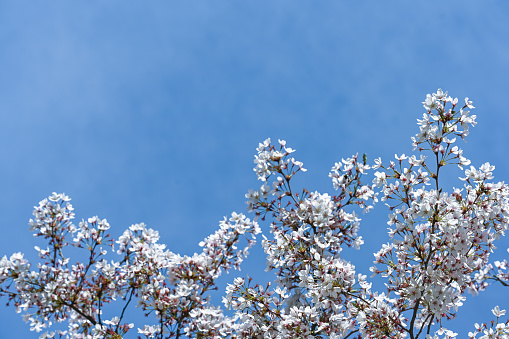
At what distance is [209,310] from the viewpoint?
354 inches

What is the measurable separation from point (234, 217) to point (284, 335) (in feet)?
9.86

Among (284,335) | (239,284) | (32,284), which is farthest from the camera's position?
(32,284)

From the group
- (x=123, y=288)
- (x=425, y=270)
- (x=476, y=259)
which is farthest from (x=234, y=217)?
(x=476, y=259)

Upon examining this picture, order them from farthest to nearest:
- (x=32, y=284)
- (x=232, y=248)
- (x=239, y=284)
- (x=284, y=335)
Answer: (x=232, y=248) < (x=32, y=284) < (x=239, y=284) < (x=284, y=335)

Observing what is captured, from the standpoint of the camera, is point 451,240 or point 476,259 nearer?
point 451,240

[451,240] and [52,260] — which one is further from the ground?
[52,260]

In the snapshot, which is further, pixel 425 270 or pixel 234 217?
pixel 234 217

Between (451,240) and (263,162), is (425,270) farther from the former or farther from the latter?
(263,162)

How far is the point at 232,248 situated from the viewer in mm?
10109

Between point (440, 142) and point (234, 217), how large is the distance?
15.9 ft

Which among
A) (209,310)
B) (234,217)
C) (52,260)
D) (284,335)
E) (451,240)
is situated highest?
(234,217)

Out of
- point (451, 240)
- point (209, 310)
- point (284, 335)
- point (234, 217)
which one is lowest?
point (284, 335)

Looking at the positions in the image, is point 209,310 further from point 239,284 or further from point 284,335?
point 284,335

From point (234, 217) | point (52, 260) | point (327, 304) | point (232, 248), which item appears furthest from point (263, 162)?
point (52, 260)
